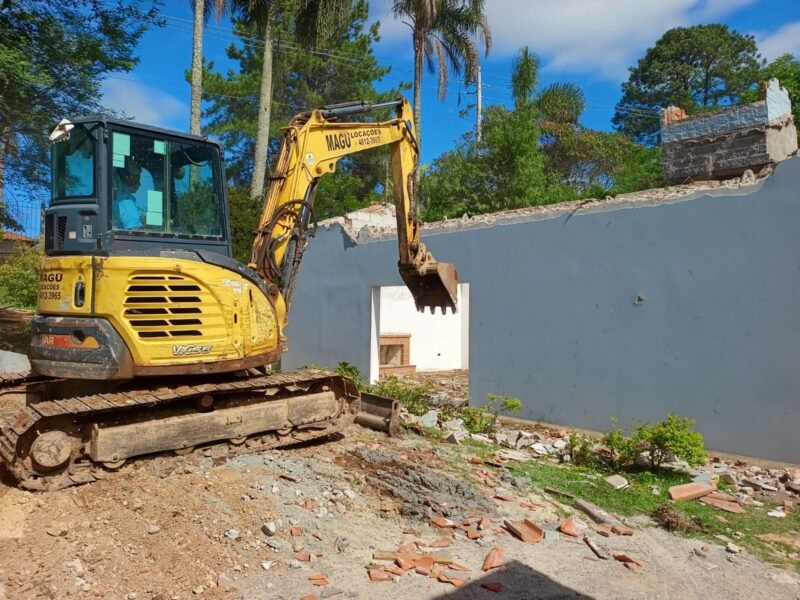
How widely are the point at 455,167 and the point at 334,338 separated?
9927 millimetres

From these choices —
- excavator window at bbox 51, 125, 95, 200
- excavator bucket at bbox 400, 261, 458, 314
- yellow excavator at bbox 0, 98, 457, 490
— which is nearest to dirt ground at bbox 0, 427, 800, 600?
yellow excavator at bbox 0, 98, 457, 490

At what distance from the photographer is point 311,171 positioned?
7.06 m

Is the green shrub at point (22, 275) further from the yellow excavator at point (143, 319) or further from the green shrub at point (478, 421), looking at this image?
the green shrub at point (478, 421)

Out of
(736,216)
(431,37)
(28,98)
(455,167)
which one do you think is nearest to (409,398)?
(736,216)

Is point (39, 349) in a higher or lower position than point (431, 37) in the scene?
lower

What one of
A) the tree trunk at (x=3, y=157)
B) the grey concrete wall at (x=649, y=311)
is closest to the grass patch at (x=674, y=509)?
the grey concrete wall at (x=649, y=311)

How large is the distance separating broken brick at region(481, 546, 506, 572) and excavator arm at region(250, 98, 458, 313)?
365 centimetres

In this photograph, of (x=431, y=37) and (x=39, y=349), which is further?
(x=431, y=37)

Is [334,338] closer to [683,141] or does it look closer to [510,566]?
[683,141]

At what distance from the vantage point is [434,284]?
782 centimetres

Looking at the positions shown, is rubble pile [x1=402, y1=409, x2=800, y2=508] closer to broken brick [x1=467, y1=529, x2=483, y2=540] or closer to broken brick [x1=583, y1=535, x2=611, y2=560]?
broken brick [x1=583, y1=535, x2=611, y2=560]

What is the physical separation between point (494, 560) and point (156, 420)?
329 centimetres

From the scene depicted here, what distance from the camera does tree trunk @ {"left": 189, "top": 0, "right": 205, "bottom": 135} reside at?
16.1 meters

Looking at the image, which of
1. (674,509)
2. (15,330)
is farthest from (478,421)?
(15,330)
